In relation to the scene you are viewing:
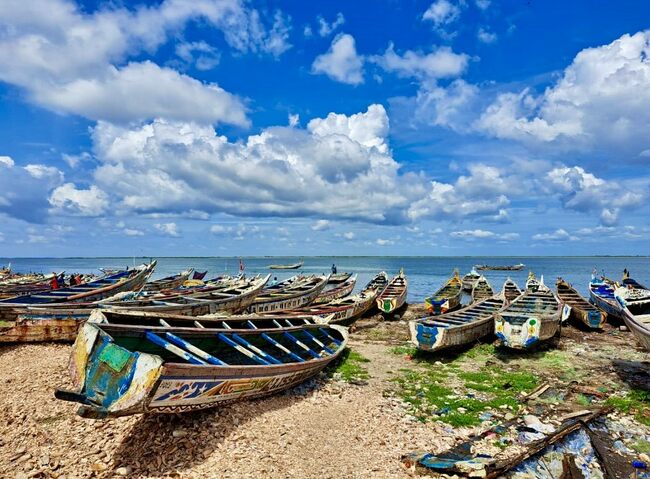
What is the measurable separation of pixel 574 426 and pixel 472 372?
17.2 ft

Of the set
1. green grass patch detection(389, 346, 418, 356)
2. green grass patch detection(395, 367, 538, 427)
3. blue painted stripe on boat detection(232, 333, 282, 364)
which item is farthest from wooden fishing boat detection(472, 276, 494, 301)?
blue painted stripe on boat detection(232, 333, 282, 364)

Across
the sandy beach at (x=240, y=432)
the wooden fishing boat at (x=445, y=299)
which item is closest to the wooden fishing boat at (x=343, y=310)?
the wooden fishing boat at (x=445, y=299)

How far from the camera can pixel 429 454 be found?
8359 mm

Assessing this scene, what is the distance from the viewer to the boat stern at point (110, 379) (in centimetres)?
657

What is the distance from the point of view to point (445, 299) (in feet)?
80.6

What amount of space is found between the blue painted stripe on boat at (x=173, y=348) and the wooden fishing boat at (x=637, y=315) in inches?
532

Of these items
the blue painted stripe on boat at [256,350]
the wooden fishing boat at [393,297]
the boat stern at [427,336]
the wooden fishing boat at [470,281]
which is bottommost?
the wooden fishing boat at [470,281]

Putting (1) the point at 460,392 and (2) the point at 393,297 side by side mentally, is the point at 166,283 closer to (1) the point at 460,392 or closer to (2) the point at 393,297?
(2) the point at 393,297

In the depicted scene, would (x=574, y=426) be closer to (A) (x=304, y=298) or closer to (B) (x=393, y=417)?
(B) (x=393, y=417)

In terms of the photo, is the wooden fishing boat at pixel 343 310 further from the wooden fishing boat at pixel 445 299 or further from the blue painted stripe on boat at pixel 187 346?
the blue painted stripe on boat at pixel 187 346

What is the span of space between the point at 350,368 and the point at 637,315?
516 inches

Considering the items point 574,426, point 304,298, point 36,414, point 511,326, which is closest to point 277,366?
point 36,414

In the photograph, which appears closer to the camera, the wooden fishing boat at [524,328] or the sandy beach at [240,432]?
the sandy beach at [240,432]

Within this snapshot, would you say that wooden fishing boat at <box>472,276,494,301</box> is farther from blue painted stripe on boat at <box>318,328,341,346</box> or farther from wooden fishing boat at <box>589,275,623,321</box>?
blue painted stripe on boat at <box>318,328,341,346</box>
